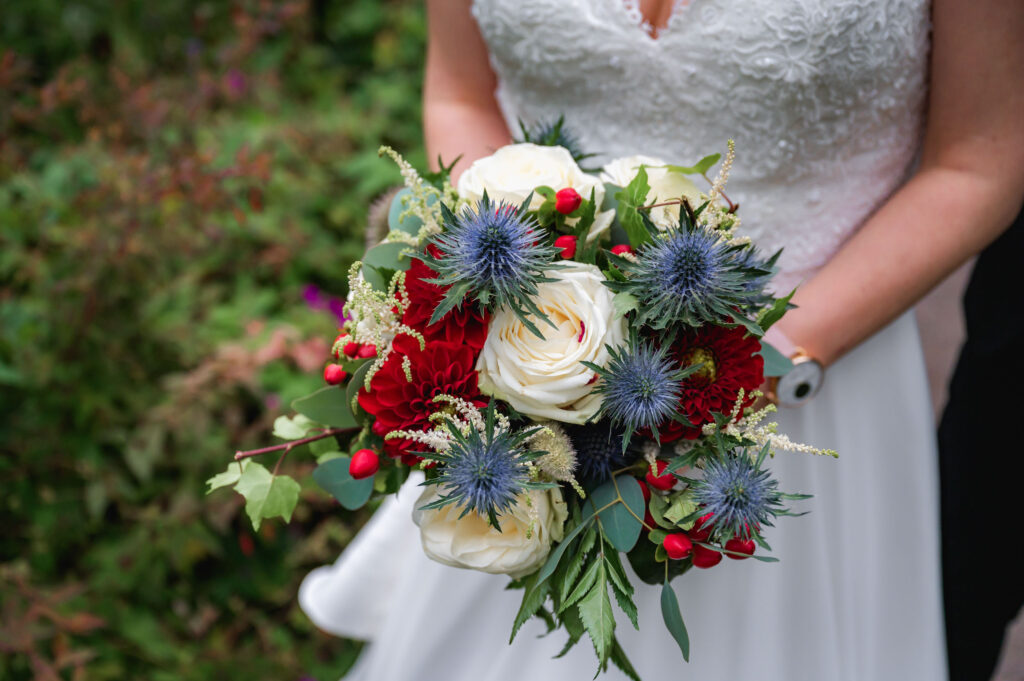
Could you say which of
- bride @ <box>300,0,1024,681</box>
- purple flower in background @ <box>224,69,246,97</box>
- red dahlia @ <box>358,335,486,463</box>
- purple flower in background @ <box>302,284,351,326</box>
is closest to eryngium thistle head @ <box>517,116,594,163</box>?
bride @ <box>300,0,1024,681</box>

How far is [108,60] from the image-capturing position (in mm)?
3307

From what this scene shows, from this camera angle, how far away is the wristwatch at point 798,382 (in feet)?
4.15

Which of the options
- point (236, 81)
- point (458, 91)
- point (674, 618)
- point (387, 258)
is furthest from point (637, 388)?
point (236, 81)

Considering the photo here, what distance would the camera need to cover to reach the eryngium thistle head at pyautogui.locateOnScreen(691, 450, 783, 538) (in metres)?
0.90

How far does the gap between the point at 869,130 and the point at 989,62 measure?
211 millimetres

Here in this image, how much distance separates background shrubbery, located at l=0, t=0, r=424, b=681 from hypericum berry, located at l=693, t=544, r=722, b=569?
1.29m

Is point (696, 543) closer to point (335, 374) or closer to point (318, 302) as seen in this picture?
point (335, 374)

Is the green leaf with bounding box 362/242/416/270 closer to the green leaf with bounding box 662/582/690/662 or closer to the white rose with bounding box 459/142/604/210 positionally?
the white rose with bounding box 459/142/604/210

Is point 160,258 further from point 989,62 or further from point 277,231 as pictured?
point 989,62

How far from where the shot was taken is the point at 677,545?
94 centimetres

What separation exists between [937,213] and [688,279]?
2.09 ft

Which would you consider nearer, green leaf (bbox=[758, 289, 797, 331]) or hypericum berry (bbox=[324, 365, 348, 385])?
green leaf (bbox=[758, 289, 797, 331])

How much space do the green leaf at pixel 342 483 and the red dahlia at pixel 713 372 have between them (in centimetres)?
45

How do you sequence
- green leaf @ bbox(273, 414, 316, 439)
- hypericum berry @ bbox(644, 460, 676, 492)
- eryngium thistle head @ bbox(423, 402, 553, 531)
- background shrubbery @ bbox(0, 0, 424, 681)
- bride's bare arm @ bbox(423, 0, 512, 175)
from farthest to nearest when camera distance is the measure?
1. background shrubbery @ bbox(0, 0, 424, 681)
2. bride's bare arm @ bbox(423, 0, 512, 175)
3. green leaf @ bbox(273, 414, 316, 439)
4. hypericum berry @ bbox(644, 460, 676, 492)
5. eryngium thistle head @ bbox(423, 402, 553, 531)
